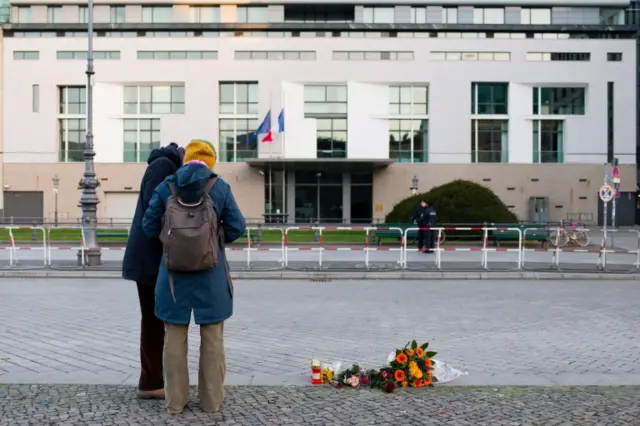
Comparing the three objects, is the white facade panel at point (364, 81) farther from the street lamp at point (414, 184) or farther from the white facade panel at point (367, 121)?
the street lamp at point (414, 184)

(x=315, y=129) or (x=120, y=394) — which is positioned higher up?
(x=315, y=129)

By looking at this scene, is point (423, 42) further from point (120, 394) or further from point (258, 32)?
point (120, 394)

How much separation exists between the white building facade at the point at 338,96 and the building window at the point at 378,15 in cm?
11

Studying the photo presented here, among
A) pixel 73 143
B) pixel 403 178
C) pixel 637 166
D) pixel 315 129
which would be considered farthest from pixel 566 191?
pixel 73 143

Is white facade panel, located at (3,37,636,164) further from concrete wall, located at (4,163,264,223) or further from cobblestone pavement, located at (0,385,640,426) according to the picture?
cobblestone pavement, located at (0,385,640,426)

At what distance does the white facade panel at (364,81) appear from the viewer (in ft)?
164

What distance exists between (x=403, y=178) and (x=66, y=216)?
27.6m

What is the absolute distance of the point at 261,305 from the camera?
10859 millimetres

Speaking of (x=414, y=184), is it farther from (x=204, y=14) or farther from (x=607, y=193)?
(x=607, y=193)

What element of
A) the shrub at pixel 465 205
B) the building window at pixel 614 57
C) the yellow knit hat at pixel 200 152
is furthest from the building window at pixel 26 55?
the yellow knit hat at pixel 200 152

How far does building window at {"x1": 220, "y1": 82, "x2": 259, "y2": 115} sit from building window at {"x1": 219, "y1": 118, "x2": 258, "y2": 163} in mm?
881

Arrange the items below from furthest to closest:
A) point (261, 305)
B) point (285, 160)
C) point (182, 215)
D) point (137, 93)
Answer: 1. point (137, 93)
2. point (285, 160)
3. point (261, 305)
4. point (182, 215)

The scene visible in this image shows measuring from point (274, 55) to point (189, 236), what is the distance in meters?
47.9

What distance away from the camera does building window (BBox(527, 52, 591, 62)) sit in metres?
50.2
